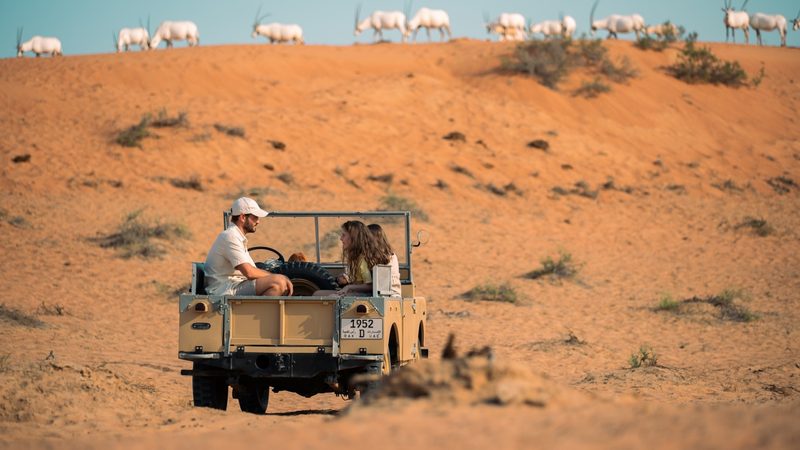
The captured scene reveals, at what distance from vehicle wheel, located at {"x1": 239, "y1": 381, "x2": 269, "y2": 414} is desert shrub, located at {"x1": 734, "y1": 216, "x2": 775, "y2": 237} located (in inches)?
721

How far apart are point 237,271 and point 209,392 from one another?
1.10 meters

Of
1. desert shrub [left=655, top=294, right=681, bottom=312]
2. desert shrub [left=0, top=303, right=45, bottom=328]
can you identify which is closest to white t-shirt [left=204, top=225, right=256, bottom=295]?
desert shrub [left=0, top=303, right=45, bottom=328]

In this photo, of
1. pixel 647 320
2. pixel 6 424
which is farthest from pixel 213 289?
pixel 647 320

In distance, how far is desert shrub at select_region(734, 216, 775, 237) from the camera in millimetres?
25828

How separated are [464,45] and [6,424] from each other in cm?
3518

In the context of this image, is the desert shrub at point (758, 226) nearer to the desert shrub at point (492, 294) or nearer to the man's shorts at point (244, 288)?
the desert shrub at point (492, 294)

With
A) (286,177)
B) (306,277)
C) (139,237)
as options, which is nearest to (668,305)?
(139,237)

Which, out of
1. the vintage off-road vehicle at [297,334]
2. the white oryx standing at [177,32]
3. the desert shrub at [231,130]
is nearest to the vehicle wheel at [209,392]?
the vintage off-road vehicle at [297,334]

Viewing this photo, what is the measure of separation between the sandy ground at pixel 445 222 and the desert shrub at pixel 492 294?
0.26 m

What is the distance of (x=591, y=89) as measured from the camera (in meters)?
37.5

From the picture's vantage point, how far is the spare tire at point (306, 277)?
31.2ft

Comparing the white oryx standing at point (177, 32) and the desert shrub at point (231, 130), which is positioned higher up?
the white oryx standing at point (177, 32)

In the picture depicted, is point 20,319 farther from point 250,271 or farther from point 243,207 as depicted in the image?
point 250,271

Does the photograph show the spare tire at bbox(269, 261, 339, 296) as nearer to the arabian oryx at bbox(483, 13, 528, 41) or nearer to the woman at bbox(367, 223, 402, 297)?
the woman at bbox(367, 223, 402, 297)
